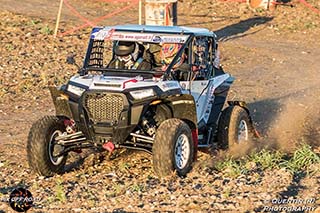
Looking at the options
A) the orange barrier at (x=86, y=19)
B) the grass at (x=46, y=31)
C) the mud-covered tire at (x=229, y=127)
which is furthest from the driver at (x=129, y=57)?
the orange barrier at (x=86, y=19)

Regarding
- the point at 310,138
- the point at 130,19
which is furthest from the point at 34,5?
the point at 310,138

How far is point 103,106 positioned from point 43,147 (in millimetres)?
891

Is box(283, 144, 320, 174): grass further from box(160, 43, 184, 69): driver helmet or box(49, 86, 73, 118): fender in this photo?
box(49, 86, 73, 118): fender

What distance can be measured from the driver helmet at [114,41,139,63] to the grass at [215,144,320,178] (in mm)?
1772

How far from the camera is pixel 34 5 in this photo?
2731 cm

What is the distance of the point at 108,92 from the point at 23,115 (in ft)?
16.9

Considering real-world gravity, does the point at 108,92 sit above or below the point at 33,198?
above

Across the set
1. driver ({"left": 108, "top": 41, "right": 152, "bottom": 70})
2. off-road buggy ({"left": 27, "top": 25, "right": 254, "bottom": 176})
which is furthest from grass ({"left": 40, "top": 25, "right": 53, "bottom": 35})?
driver ({"left": 108, "top": 41, "right": 152, "bottom": 70})

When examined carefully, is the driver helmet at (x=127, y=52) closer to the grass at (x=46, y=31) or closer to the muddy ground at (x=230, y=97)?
the muddy ground at (x=230, y=97)

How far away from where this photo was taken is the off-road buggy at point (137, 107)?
8.91 m

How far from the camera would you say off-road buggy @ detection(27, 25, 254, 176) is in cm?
891

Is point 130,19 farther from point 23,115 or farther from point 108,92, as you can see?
point 108,92

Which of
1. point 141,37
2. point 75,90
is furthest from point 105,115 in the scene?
point 141,37

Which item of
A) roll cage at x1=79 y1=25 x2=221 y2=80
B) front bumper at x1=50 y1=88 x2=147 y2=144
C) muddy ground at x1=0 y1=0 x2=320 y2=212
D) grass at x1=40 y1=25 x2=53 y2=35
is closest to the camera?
muddy ground at x1=0 y1=0 x2=320 y2=212
